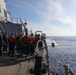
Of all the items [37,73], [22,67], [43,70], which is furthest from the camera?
[22,67]

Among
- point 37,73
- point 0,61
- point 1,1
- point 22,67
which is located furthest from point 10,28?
point 37,73

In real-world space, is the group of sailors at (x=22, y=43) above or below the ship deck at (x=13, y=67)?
above

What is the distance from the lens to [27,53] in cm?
1396

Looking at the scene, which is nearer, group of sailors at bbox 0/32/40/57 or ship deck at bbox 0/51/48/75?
ship deck at bbox 0/51/48/75

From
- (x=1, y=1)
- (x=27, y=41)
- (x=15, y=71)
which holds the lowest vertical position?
(x=15, y=71)

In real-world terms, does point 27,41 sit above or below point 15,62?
above

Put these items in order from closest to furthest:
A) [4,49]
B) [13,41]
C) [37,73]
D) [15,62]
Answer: [37,73] → [15,62] → [13,41] → [4,49]

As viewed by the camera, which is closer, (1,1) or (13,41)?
(13,41)

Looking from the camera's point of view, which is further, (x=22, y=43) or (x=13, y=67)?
(x=22, y=43)

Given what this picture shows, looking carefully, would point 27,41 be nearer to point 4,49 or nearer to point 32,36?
point 32,36

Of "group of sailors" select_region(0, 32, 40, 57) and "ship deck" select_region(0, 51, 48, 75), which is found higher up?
"group of sailors" select_region(0, 32, 40, 57)

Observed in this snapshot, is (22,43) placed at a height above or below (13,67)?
above

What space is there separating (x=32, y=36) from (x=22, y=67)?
207 inches

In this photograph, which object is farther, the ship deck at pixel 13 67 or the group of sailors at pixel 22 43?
the group of sailors at pixel 22 43
